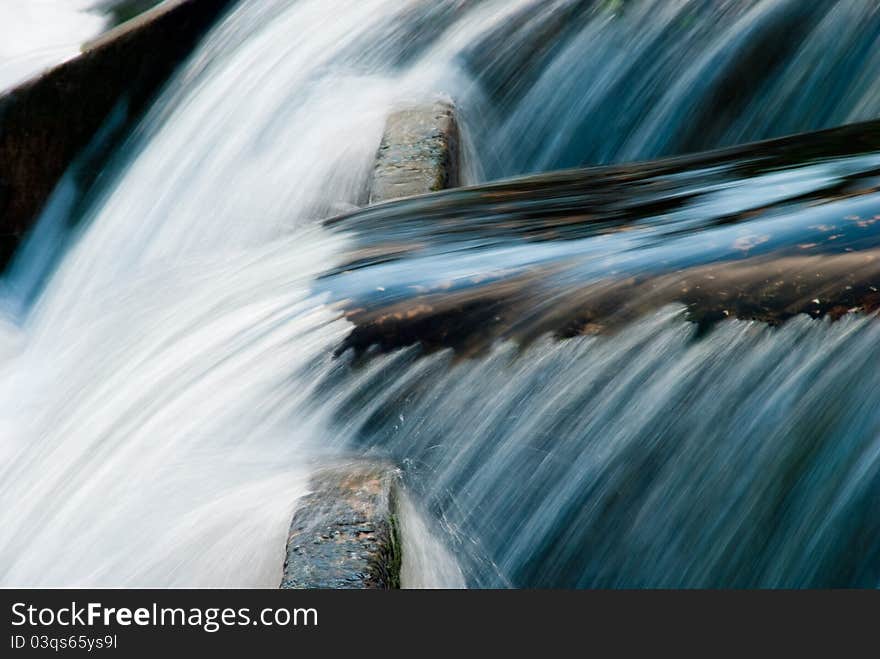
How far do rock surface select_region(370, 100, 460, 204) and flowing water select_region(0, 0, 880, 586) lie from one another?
0.14 meters

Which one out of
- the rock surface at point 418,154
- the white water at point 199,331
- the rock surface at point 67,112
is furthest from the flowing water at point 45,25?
the rock surface at point 418,154

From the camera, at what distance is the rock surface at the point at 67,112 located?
17.2 feet

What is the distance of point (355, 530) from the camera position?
8.28ft

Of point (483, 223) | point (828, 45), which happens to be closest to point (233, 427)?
point (483, 223)

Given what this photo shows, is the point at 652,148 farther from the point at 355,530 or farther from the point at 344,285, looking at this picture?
the point at 355,530

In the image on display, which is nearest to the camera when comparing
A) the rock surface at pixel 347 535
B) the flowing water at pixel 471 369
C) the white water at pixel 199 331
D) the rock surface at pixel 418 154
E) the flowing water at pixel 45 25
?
the rock surface at pixel 347 535

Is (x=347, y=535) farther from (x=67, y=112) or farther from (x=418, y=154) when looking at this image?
(x=67, y=112)

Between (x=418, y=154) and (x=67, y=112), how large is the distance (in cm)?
189

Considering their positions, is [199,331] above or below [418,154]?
below

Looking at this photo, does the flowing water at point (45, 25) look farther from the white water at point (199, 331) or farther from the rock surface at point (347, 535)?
the rock surface at point (347, 535)

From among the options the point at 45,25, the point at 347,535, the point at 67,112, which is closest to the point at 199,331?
the point at 347,535

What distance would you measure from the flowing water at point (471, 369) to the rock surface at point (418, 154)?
140 mm

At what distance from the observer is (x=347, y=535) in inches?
99.0

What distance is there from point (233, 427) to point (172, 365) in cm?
43
